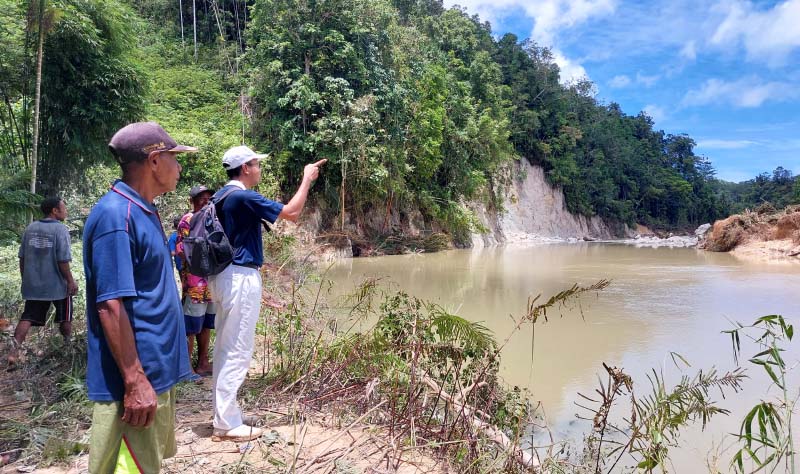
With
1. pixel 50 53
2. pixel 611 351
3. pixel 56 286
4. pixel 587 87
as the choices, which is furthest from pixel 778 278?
pixel 587 87

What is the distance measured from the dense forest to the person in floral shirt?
7.33 ft

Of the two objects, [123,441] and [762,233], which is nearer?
[123,441]

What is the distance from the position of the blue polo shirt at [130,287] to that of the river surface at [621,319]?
87.3 inches

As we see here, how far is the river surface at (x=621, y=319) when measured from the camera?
14.4 ft

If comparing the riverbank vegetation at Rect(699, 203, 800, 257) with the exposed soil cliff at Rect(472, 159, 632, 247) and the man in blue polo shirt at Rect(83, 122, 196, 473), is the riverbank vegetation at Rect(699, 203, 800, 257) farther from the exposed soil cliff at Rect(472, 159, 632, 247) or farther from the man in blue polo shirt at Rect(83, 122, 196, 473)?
the man in blue polo shirt at Rect(83, 122, 196, 473)

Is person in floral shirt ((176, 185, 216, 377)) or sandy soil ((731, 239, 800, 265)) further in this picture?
sandy soil ((731, 239, 800, 265))

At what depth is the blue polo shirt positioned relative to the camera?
165 cm

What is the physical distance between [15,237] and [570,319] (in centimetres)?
758

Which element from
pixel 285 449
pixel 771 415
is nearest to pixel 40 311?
pixel 285 449

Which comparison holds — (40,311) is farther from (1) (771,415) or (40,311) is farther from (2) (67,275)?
(1) (771,415)

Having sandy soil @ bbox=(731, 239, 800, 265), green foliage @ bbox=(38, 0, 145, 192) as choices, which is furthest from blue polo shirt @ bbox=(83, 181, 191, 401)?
sandy soil @ bbox=(731, 239, 800, 265)

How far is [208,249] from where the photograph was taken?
2645 millimetres

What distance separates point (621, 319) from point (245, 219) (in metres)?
6.79

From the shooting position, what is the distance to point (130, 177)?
1.84 meters
